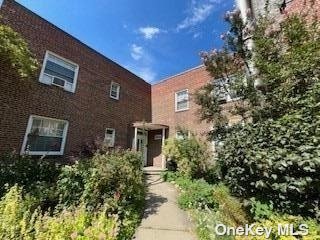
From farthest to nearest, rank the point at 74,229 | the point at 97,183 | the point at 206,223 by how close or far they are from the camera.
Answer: the point at 97,183
the point at 206,223
the point at 74,229

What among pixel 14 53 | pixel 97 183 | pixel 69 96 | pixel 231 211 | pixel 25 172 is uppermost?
pixel 14 53

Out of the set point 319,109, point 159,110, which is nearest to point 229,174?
point 319,109

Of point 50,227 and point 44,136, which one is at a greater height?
point 44,136

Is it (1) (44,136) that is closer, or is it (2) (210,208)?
(2) (210,208)

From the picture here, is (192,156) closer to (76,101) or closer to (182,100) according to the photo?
(182,100)

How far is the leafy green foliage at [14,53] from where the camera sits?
24.7 feet

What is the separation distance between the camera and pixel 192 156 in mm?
10258

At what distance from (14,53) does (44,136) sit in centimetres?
372

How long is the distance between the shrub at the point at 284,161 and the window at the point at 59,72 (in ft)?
28.8

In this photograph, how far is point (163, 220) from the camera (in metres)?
6.23

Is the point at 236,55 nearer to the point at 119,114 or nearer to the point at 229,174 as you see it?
the point at 229,174

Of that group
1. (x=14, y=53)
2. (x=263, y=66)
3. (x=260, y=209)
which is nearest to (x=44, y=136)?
(x=14, y=53)

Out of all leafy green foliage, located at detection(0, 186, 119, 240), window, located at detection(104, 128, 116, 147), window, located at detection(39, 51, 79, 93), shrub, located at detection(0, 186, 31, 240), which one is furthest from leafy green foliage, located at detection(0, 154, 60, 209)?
window, located at detection(104, 128, 116, 147)

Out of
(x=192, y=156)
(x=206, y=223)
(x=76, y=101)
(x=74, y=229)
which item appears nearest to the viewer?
(x=74, y=229)
